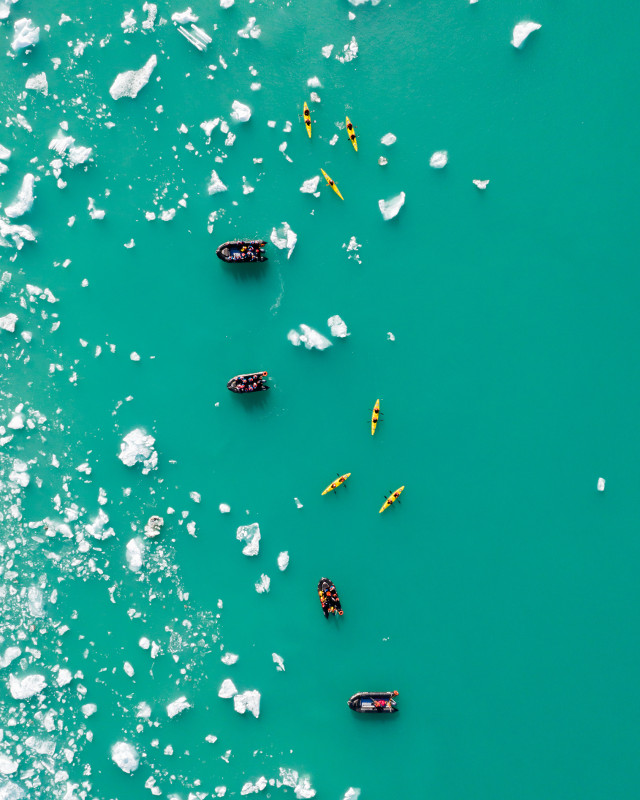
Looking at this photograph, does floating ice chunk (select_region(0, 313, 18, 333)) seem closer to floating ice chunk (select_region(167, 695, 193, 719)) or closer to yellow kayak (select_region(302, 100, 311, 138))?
yellow kayak (select_region(302, 100, 311, 138))

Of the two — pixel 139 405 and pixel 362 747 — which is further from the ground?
pixel 139 405

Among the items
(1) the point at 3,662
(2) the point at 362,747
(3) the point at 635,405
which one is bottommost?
(2) the point at 362,747

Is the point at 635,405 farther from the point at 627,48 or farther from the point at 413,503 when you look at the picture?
the point at 627,48

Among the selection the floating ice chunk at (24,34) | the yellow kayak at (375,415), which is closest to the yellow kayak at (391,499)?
the yellow kayak at (375,415)

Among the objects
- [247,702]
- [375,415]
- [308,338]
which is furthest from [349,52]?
[247,702]

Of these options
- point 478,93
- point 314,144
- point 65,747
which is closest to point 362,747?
point 65,747
